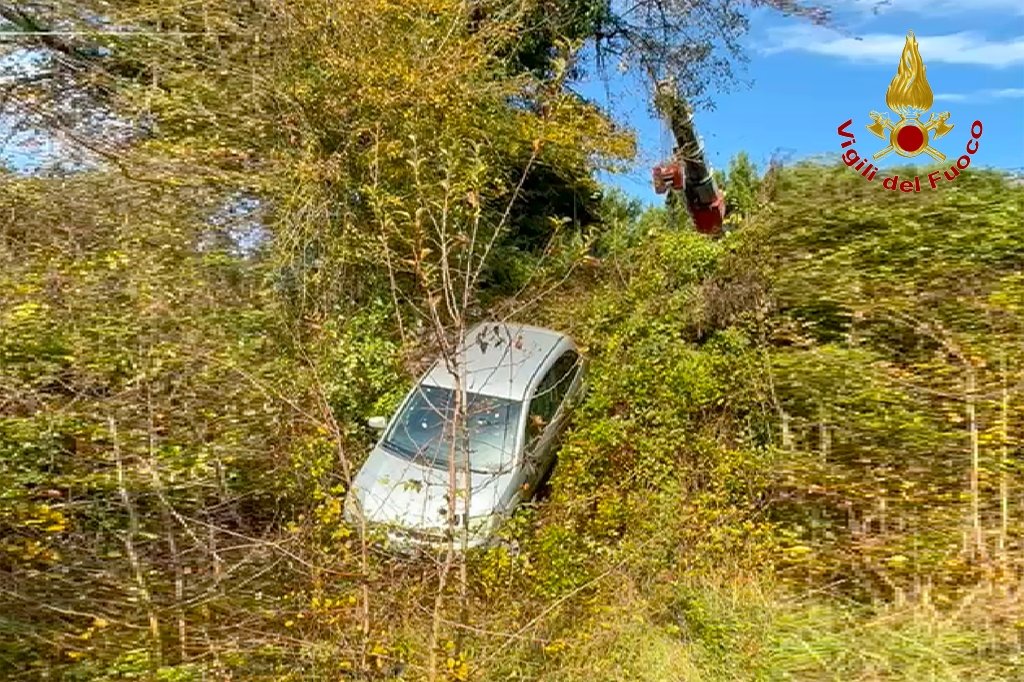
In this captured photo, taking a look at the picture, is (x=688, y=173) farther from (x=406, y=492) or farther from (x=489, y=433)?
(x=406, y=492)

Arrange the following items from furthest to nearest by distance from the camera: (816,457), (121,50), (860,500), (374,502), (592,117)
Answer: (592,117)
(121,50)
(374,502)
(816,457)
(860,500)

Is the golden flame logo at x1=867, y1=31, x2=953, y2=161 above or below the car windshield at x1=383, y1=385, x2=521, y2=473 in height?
above

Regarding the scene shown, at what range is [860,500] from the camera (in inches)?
150

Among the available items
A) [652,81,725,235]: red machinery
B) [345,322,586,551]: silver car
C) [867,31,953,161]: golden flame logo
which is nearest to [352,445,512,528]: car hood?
[345,322,586,551]: silver car

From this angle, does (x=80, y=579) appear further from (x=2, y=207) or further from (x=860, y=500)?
(x=860, y=500)

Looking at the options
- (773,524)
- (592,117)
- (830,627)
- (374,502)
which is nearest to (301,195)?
(374,502)

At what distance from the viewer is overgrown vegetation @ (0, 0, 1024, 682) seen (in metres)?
3.32

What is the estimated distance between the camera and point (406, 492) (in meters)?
4.89

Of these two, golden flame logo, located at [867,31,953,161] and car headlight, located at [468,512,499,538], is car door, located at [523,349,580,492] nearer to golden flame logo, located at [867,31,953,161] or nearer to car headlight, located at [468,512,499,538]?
car headlight, located at [468,512,499,538]

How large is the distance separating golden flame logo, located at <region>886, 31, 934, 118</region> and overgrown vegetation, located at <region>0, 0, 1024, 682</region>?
1.03 metres

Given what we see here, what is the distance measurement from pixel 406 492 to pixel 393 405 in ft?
7.02

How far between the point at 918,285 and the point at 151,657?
13.5 ft

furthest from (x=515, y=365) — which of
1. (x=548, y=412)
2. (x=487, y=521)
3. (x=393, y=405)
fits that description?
(x=487, y=521)

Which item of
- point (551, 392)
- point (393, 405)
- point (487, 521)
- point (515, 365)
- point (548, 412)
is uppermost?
point (515, 365)
